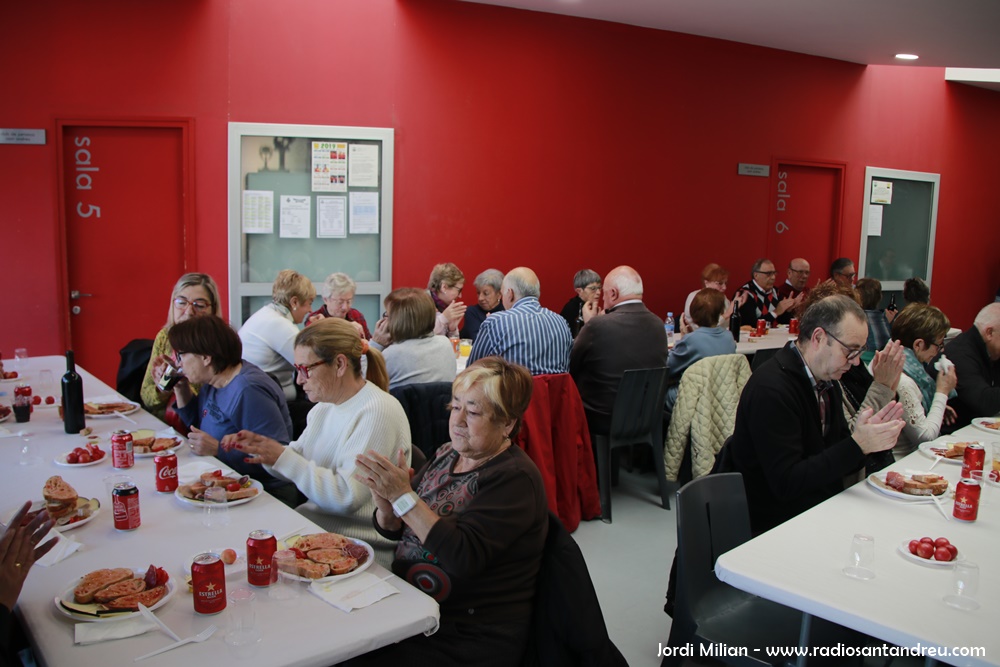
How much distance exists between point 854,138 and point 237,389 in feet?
24.9

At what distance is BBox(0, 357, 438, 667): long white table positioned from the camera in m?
1.60

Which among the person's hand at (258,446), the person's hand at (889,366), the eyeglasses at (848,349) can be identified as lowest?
the person's hand at (258,446)

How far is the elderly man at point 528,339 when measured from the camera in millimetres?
4250

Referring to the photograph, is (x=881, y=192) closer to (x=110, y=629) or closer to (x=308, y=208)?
(x=308, y=208)

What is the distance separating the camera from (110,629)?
1.66 meters

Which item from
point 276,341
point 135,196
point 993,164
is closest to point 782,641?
point 276,341

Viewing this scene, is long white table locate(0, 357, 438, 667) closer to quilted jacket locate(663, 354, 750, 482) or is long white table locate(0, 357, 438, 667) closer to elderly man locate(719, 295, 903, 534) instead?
elderly man locate(719, 295, 903, 534)

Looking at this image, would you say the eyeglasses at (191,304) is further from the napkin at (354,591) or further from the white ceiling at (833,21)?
the white ceiling at (833,21)

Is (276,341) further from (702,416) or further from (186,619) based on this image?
(186,619)


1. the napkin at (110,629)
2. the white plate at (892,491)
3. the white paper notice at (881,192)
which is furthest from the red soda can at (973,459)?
the white paper notice at (881,192)

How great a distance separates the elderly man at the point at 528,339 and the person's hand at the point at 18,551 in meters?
2.63

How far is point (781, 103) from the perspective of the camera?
788 cm

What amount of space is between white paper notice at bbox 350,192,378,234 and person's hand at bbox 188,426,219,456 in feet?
10.9

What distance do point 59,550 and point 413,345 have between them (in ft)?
6.66
